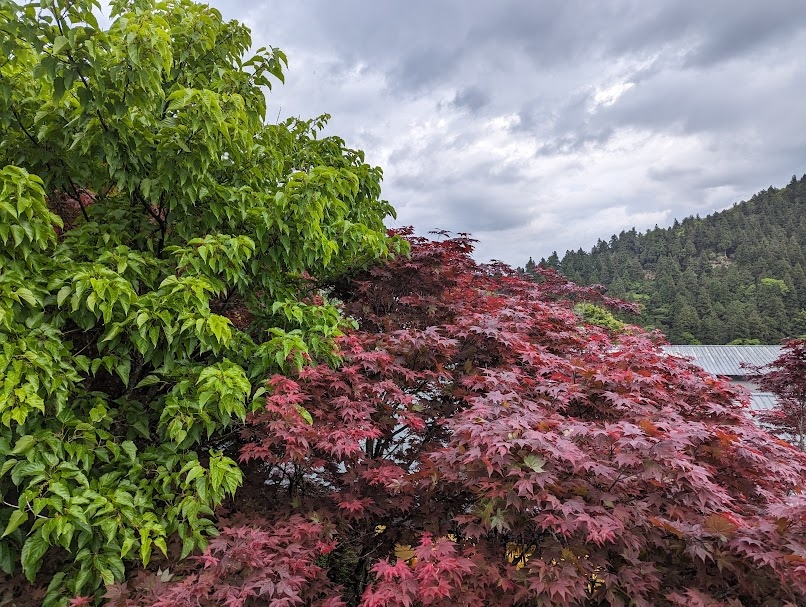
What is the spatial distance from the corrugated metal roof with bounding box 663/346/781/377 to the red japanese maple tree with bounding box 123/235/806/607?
19.6 metres

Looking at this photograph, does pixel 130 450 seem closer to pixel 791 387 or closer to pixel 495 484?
pixel 495 484

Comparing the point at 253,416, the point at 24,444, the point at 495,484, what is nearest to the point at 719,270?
the point at 495,484

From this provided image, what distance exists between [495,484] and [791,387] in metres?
8.92

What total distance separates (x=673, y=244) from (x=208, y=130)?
6060cm

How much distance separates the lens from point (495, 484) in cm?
212

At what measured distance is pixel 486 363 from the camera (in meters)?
3.68

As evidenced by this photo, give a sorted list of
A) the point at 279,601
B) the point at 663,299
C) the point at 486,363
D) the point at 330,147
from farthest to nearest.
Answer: the point at 663,299 → the point at 330,147 → the point at 486,363 → the point at 279,601

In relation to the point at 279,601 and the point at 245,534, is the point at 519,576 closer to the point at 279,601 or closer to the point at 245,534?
the point at 279,601

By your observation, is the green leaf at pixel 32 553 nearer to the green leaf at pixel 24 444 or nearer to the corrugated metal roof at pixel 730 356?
the green leaf at pixel 24 444

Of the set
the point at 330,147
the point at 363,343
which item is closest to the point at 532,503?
the point at 363,343

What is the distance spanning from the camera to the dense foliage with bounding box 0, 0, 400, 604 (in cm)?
209

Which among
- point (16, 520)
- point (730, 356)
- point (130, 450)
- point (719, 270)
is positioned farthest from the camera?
point (719, 270)

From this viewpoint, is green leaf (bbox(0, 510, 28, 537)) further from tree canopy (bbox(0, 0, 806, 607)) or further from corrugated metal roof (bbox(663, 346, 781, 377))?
corrugated metal roof (bbox(663, 346, 781, 377))

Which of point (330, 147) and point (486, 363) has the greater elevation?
point (330, 147)
